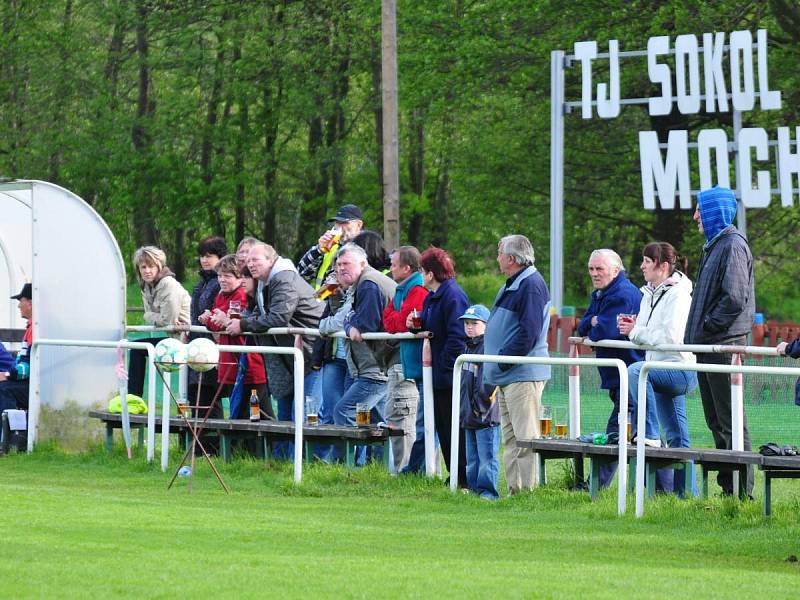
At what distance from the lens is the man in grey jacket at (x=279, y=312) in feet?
43.4

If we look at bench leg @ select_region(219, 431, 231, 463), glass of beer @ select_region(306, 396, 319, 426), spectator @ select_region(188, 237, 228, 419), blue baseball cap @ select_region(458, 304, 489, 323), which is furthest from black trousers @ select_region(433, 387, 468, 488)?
spectator @ select_region(188, 237, 228, 419)

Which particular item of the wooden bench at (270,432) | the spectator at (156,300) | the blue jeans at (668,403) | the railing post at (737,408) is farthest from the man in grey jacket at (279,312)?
the railing post at (737,408)

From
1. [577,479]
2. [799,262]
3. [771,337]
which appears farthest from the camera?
[799,262]

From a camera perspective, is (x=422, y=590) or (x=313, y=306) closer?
(x=422, y=590)

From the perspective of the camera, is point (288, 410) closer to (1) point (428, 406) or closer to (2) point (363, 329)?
(2) point (363, 329)

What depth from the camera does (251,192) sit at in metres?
43.9

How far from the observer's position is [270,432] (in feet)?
42.4

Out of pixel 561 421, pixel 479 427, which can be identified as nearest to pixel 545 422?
pixel 561 421

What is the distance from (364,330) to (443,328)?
33.0 inches

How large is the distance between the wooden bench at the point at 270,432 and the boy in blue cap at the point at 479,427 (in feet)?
3.05

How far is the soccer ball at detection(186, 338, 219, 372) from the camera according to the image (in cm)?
1176

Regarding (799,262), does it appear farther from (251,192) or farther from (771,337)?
(251,192)

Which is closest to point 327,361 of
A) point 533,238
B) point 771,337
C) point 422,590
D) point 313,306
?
point 313,306

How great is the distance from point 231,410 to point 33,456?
7.14ft
